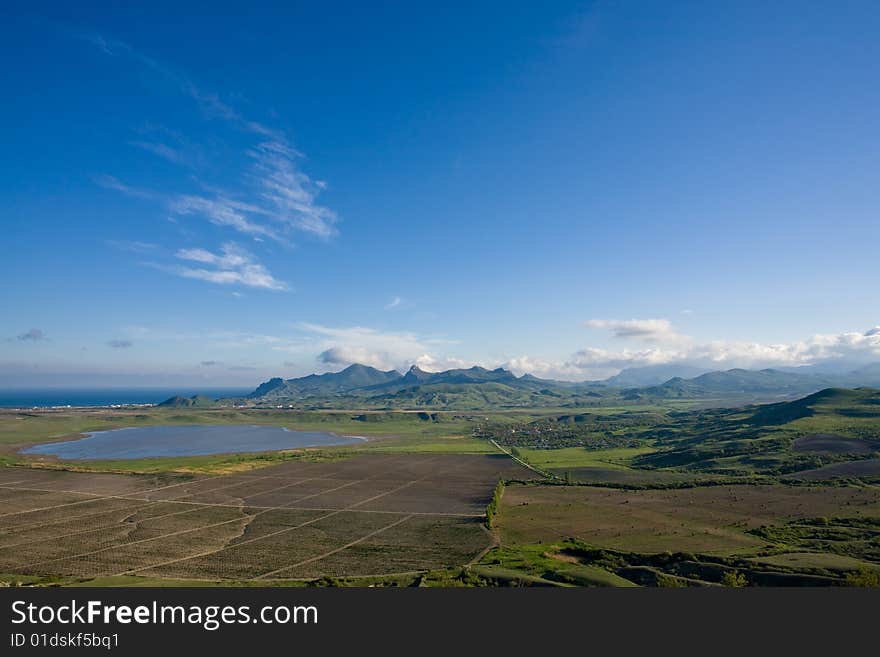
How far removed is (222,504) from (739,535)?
69124 mm

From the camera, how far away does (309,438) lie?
18438cm

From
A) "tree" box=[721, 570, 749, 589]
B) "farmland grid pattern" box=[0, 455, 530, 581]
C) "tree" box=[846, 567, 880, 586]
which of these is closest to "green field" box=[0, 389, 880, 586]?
"tree" box=[721, 570, 749, 589]

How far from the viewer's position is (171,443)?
161 meters

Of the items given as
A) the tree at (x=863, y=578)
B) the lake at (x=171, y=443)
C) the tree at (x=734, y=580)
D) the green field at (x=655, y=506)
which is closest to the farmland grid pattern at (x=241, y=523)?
the green field at (x=655, y=506)

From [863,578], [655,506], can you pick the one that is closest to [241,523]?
[655,506]

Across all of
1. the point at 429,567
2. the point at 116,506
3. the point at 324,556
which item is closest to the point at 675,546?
the point at 429,567

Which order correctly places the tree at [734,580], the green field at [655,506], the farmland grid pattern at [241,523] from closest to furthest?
1. the tree at [734,580]
2. the green field at [655,506]
3. the farmland grid pattern at [241,523]

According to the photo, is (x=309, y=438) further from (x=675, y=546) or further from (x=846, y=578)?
(x=846, y=578)

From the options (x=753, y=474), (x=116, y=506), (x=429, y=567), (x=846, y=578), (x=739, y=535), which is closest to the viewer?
(x=846, y=578)

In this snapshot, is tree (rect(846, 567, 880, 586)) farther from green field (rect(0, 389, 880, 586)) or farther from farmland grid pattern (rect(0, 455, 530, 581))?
farmland grid pattern (rect(0, 455, 530, 581))

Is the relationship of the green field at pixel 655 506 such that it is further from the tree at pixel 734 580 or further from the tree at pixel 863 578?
the tree at pixel 863 578

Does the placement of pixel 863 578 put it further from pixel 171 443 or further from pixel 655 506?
pixel 171 443

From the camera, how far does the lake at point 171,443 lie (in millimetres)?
135750

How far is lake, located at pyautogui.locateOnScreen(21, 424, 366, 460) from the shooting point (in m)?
136
